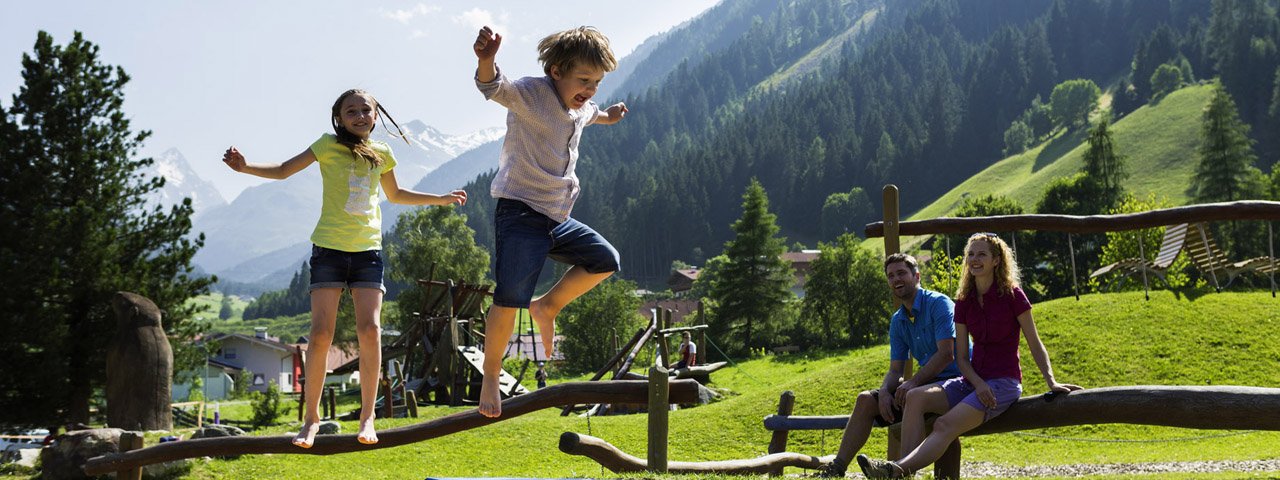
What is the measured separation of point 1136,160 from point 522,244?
123 metres

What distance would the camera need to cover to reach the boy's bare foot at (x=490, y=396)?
6.11m

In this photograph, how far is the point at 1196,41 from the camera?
483ft

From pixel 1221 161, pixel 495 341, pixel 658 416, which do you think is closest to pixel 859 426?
pixel 658 416

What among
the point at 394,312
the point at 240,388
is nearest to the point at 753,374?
the point at 394,312

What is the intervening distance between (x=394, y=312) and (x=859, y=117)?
4919 inches

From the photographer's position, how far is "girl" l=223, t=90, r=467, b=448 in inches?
239

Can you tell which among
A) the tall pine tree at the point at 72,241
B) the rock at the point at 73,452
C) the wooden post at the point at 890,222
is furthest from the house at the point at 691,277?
the wooden post at the point at 890,222

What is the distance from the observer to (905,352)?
762 cm

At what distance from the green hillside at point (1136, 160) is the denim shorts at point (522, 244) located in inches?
3894

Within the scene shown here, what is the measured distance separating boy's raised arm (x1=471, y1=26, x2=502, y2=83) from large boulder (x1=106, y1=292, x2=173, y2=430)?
50.3 feet

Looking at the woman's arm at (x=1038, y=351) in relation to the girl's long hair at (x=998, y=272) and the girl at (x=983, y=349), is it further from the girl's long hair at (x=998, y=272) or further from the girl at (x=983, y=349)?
the girl's long hair at (x=998, y=272)

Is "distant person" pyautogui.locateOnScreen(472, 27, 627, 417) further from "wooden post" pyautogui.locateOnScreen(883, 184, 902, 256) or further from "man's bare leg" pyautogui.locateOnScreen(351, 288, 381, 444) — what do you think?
"wooden post" pyautogui.locateOnScreen(883, 184, 902, 256)

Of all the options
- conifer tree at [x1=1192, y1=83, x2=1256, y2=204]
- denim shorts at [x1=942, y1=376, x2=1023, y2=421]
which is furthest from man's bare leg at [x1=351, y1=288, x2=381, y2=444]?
conifer tree at [x1=1192, y1=83, x2=1256, y2=204]

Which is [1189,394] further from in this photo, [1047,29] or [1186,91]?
[1047,29]
